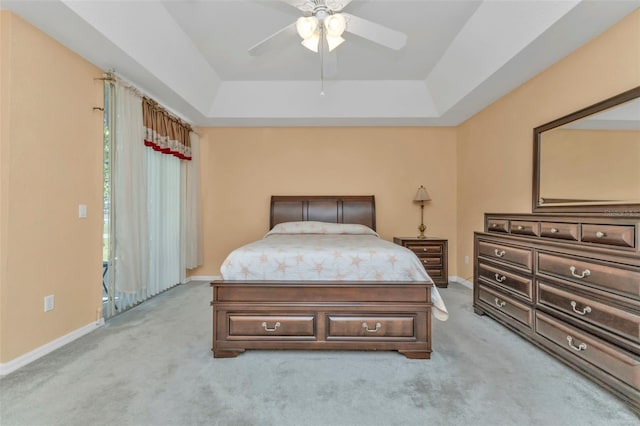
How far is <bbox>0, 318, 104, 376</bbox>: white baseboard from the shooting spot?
195 centimetres

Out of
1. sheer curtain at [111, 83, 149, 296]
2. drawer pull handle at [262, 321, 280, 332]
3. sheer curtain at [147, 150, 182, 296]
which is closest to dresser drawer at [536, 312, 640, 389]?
drawer pull handle at [262, 321, 280, 332]

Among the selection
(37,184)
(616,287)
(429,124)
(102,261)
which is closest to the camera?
(616,287)

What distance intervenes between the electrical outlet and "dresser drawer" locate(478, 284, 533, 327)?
3890mm

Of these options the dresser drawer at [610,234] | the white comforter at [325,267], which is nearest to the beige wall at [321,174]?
the white comforter at [325,267]

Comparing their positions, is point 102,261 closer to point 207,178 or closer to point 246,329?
point 246,329

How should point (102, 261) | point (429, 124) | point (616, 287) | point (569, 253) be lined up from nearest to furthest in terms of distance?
point (616, 287)
point (569, 253)
point (102, 261)
point (429, 124)

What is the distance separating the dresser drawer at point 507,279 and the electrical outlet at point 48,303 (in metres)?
3.90

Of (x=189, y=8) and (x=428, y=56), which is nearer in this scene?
(x=189, y=8)

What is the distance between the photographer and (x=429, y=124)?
4547mm

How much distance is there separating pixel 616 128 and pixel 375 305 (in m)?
2.24

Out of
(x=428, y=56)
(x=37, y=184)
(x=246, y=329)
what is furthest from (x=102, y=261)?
(x=428, y=56)

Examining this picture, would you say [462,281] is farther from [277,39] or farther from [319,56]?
[277,39]

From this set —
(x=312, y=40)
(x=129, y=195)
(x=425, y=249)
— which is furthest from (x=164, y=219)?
(x=425, y=249)

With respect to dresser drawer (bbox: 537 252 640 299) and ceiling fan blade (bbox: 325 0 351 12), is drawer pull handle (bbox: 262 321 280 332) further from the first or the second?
ceiling fan blade (bbox: 325 0 351 12)
